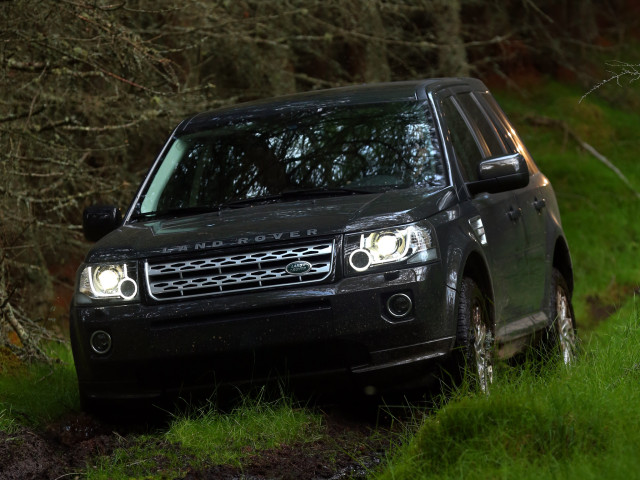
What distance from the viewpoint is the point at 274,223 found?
6.10 m

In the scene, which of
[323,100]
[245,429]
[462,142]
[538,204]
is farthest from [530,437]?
[538,204]

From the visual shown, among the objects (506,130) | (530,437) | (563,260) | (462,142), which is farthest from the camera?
(563,260)

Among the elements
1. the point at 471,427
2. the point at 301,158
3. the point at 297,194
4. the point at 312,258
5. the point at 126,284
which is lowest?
the point at 471,427

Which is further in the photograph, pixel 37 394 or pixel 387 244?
pixel 37 394

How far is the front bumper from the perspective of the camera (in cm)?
583

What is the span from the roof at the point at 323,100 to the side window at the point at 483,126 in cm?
20

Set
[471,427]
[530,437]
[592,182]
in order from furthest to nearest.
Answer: [592,182] → [471,427] → [530,437]

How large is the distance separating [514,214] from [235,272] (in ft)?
7.10

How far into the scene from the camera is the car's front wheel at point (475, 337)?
6074 mm

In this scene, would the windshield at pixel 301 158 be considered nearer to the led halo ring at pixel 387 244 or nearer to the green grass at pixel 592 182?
the led halo ring at pixel 387 244

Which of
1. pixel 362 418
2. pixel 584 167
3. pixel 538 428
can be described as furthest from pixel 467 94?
pixel 584 167

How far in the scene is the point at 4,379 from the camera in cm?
824

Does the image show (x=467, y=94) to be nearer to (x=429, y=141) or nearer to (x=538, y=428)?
(x=429, y=141)

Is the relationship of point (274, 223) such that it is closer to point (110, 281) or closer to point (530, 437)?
point (110, 281)
